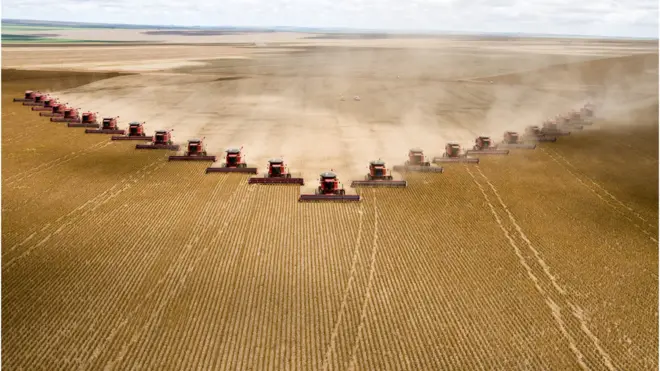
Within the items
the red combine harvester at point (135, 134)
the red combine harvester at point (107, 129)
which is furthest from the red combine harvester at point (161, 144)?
the red combine harvester at point (107, 129)

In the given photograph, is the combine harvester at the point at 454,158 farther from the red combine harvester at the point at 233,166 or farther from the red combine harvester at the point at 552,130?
the red combine harvester at the point at 233,166

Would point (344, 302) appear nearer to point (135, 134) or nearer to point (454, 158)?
Result: point (454, 158)

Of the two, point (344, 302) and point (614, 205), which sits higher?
point (614, 205)

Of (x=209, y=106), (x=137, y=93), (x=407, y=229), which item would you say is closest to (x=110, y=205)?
(x=407, y=229)

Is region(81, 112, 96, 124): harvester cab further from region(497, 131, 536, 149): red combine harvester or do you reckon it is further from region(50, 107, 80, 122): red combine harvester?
region(497, 131, 536, 149): red combine harvester

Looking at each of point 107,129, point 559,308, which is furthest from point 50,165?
point 559,308

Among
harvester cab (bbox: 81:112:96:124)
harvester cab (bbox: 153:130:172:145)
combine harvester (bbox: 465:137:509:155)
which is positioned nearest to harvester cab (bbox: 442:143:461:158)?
combine harvester (bbox: 465:137:509:155)
